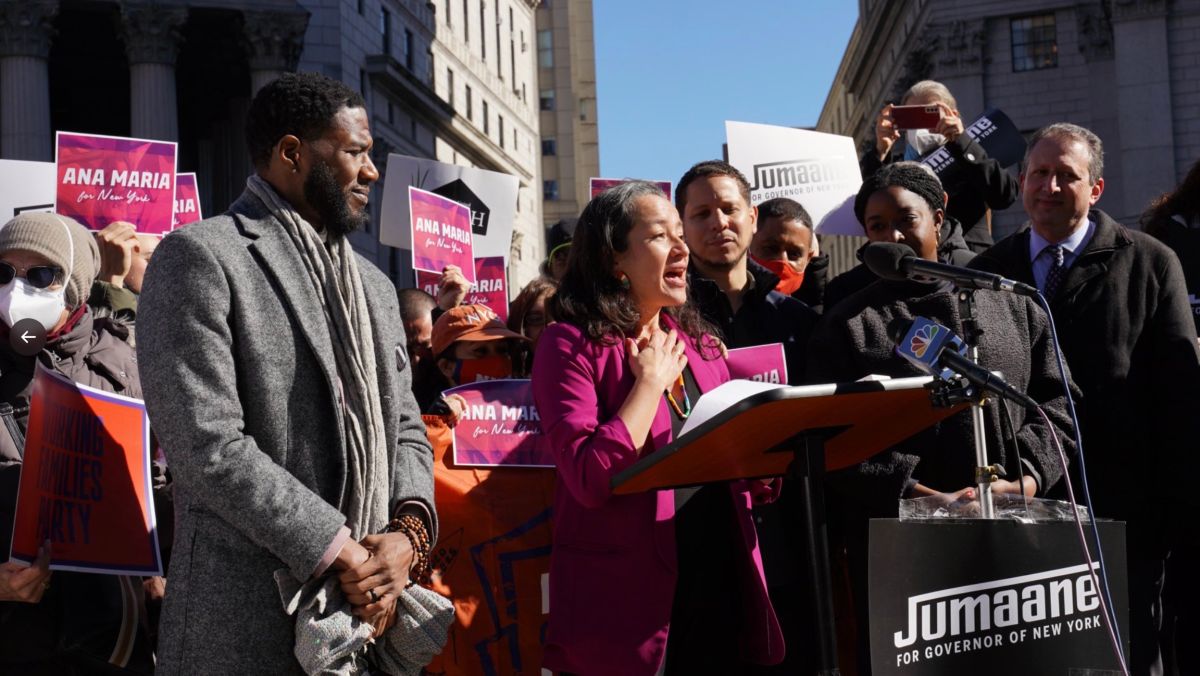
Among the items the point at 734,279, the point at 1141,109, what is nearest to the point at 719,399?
the point at 734,279

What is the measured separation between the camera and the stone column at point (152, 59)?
35.2m

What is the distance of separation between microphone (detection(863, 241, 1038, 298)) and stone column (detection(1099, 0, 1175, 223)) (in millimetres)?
34561

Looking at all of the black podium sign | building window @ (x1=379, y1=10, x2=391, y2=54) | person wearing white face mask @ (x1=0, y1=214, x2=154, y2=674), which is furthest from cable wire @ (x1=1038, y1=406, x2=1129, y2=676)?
building window @ (x1=379, y1=10, x2=391, y2=54)

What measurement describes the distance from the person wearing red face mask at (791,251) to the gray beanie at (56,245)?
343cm

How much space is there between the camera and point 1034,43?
4044 cm

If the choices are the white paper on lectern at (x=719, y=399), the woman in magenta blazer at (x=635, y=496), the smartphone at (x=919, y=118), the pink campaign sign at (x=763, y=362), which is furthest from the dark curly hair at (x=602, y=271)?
the smartphone at (x=919, y=118)

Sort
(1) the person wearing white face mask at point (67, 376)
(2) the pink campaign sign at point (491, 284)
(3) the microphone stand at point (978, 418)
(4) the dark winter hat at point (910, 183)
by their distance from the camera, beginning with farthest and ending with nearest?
(2) the pink campaign sign at point (491, 284) → (4) the dark winter hat at point (910, 183) → (1) the person wearing white face mask at point (67, 376) → (3) the microphone stand at point (978, 418)

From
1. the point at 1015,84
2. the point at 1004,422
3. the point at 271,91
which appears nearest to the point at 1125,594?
the point at 1004,422

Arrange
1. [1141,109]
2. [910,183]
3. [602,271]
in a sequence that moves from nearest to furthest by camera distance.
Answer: [602,271] → [910,183] → [1141,109]

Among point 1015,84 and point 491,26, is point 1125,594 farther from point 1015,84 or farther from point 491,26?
point 491,26

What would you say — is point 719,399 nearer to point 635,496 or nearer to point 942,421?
point 635,496

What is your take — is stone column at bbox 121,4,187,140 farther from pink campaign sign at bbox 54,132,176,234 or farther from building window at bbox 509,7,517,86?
building window at bbox 509,7,517,86

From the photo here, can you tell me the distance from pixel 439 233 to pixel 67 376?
236 inches

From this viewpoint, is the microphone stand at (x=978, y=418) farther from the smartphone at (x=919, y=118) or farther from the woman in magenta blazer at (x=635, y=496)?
the smartphone at (x=919, y=118)
